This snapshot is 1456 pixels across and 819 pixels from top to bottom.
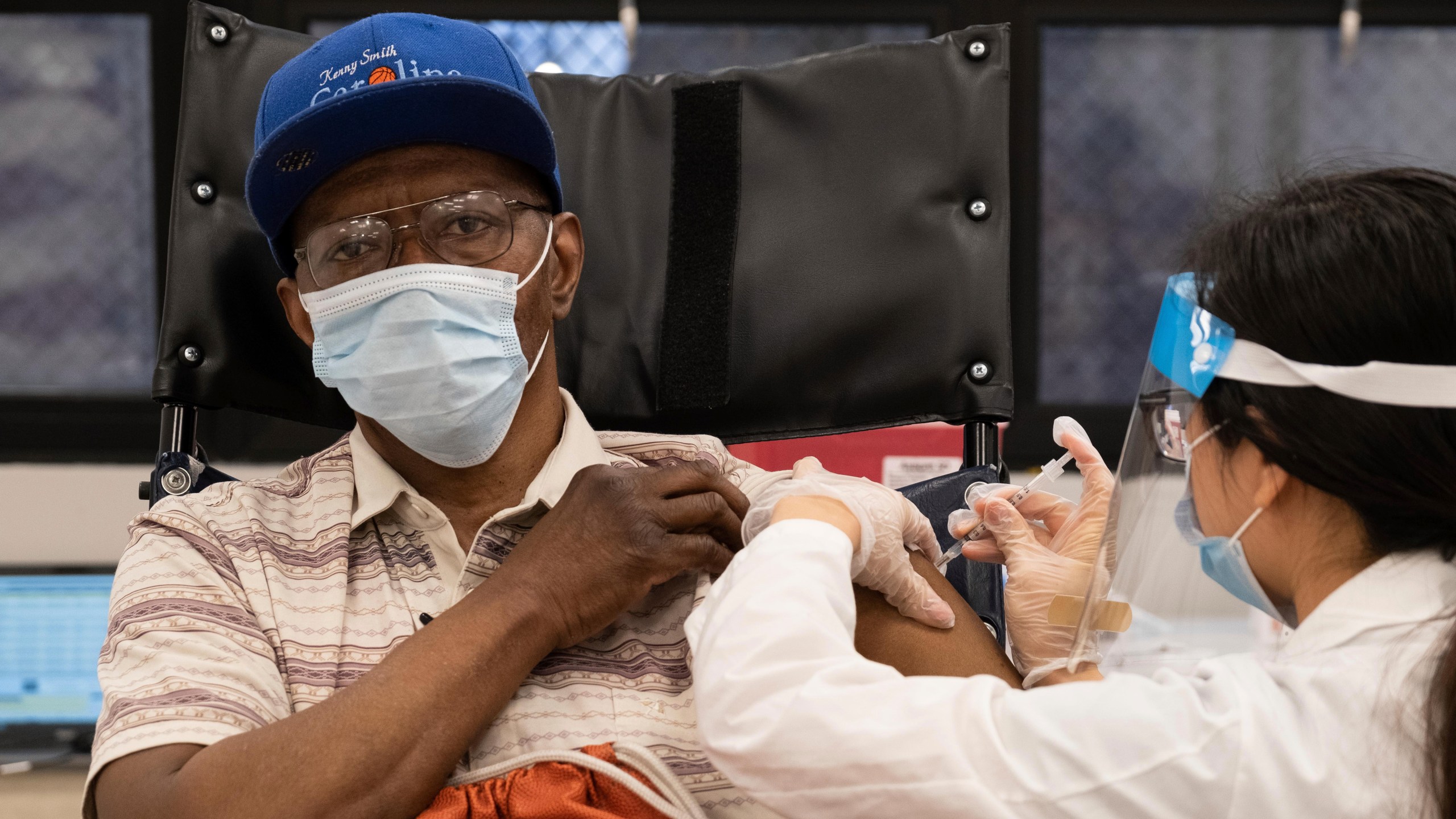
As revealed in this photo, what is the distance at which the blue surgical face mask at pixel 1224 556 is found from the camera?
41.8 inches

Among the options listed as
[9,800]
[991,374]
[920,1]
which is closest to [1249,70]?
[920,1]

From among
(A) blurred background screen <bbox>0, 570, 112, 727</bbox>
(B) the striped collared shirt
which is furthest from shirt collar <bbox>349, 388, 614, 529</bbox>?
(A) blurred background screen <bbox>0, 570, 112, 727</bbox>

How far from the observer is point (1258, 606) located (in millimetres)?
1114

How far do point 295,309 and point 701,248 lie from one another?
575 millimetres

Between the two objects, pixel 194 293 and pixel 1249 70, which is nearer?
pixel 194 293

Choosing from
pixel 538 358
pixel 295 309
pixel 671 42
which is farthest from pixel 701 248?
pixel 671 42

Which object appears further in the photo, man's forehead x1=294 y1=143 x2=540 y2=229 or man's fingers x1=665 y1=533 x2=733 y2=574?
man's forehead x1=294 y1=143 x2=540 y2=229

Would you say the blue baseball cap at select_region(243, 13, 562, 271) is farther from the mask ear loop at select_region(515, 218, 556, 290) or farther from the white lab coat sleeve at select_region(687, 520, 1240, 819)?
the white lab coat sleeve at select_region(687, 520, 1240, 819)

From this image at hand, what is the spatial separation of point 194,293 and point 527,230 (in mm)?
508

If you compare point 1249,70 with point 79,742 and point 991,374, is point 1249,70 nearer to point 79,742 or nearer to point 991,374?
point 991,374

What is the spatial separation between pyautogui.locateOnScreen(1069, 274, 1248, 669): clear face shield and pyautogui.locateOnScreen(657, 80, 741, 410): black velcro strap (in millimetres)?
663

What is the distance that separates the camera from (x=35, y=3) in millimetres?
3146

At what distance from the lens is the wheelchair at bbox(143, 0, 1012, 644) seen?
1.64m

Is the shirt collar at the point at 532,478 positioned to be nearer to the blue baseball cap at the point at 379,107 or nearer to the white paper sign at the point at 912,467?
the blue baseball cap at the point at 379,107
